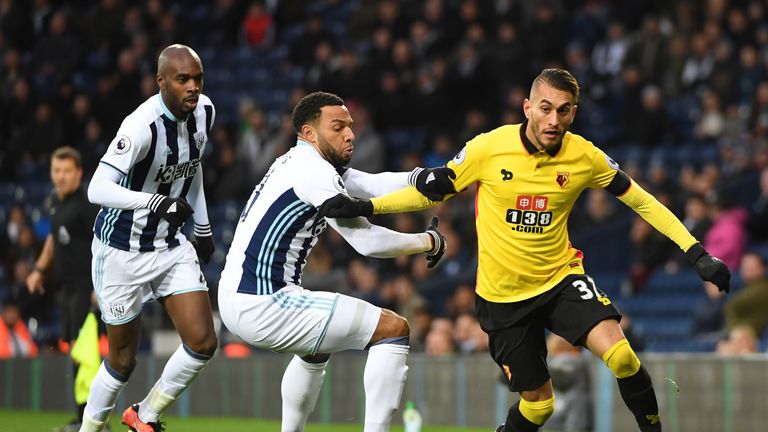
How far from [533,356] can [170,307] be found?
224cm

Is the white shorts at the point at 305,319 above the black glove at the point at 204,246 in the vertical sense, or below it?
below

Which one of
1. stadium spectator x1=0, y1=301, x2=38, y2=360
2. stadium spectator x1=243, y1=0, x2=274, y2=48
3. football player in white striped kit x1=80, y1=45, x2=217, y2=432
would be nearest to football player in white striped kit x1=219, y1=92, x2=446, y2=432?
football player in white striped kit x1=80, y1=45, x2=217, y2=432

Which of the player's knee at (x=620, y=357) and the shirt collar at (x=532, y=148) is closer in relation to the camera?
the player's knee at (x=620, y=357)

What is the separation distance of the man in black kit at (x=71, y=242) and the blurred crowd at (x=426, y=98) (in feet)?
13.7

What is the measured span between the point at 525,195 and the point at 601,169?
1.59 ft

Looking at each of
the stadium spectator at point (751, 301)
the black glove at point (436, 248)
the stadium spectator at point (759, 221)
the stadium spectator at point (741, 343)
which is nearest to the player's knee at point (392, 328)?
the black glove at point (436, 248)

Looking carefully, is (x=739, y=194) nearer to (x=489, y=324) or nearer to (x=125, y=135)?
(x=489, y=324)

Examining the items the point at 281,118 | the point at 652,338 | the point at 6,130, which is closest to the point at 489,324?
the point at 652,338

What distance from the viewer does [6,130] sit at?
69.5 feet

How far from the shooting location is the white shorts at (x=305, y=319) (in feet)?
24.0

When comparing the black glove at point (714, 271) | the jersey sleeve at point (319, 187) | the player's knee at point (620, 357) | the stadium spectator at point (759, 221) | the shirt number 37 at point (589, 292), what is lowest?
the player's knee at point (620, 357)

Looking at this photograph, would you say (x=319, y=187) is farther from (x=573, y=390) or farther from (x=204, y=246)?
(x=573, y=390)

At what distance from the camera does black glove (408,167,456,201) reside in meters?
7.58

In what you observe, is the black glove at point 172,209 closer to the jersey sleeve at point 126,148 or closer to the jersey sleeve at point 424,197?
the jersey sleeve at point 126,148
